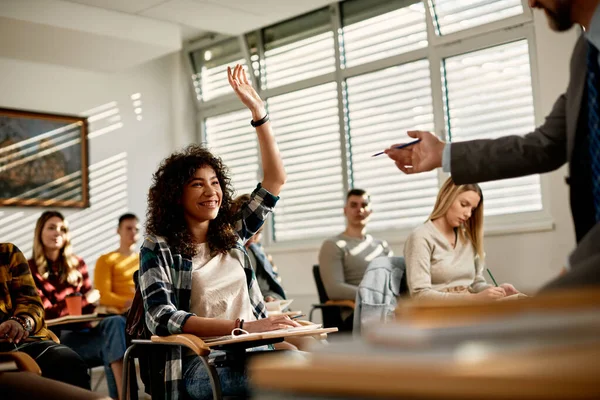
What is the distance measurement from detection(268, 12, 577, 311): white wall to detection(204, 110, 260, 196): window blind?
309cm

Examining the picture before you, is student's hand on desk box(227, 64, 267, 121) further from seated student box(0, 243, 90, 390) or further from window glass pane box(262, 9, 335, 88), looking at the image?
window glass pane box(262, 9, 335, 88)

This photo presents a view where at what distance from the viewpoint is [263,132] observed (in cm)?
311

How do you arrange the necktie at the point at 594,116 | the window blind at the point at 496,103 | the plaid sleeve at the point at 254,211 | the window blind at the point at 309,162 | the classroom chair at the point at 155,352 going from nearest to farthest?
the necktie at the point at 594,116 < the classroom chair at the point at 155,352 < the plaid sleeve at the point at 254,211 < the window blind at the point at 496,103 < the window blind at the point at 309,162

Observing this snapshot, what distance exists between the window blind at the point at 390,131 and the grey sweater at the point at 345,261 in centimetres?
88

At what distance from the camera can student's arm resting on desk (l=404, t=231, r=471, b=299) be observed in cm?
377

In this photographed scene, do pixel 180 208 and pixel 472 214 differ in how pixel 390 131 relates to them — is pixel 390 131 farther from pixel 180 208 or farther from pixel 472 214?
pixel 180 208

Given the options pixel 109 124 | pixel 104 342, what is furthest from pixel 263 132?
pixel 109 124

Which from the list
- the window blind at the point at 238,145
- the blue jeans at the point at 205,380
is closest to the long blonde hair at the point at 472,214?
the blue jeans at the point at 205,380

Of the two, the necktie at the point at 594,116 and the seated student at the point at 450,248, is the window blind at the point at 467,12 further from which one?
the necktie at the point at 594,116

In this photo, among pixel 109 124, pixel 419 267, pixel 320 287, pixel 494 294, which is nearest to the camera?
pixel 494 294

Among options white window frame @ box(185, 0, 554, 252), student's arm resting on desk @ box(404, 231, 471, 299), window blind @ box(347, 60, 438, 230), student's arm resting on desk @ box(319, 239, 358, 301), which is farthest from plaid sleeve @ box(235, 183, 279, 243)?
window blind @ box(347, 60, 438, 230)

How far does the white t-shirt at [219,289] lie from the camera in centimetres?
276

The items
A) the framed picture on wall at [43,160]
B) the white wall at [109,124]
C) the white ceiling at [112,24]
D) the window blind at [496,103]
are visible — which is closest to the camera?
the window blind at [496,103]

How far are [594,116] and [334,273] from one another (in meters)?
4.06
